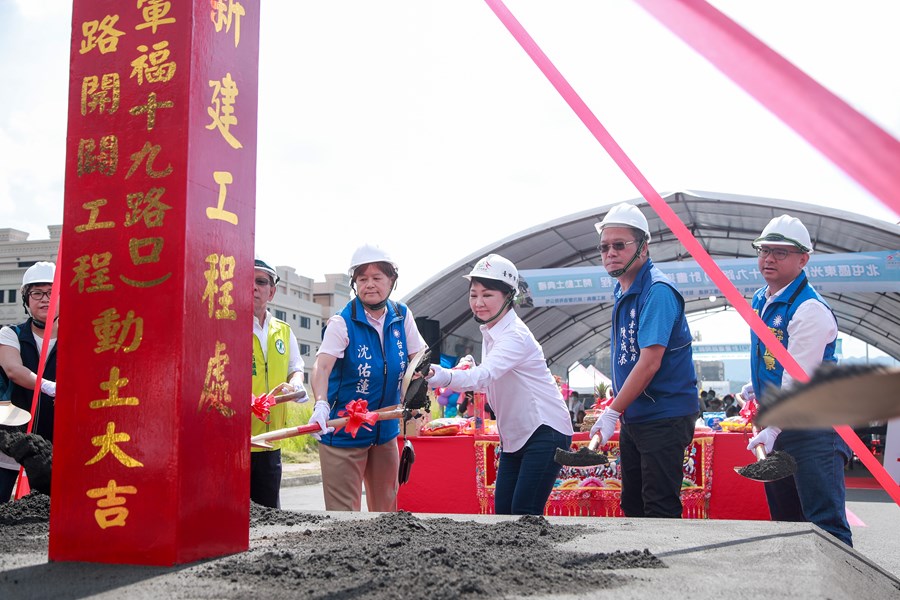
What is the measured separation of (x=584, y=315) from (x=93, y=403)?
74.0ft

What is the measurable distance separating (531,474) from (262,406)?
1412 mm

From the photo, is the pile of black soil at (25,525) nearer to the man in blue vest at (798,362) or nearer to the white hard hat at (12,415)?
the white hard hat at (12,415)

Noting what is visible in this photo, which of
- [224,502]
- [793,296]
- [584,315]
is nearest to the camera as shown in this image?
[224,502]

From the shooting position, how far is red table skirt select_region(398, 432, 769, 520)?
6.10 meters

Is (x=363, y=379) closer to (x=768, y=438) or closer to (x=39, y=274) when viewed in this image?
(x=768, y=438)

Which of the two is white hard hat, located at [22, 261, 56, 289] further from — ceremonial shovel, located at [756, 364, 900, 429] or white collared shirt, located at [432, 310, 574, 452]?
ceremonial shovel, located at [756, 364, 900, 429]

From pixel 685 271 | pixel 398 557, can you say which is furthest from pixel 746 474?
pixel 685 271

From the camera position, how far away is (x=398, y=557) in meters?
2.01

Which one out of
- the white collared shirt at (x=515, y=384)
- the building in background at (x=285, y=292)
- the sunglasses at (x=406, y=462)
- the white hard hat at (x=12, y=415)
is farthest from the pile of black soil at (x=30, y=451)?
the building in background at (x=285, y=292)

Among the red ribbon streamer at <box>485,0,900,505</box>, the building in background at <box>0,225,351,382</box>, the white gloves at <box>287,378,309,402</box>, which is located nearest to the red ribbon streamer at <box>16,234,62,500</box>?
the white gloves at <box>287,378,309,402</box>

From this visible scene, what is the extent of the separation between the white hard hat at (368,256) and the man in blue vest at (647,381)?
3.71 ft

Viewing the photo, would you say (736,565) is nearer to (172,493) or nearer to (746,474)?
(746,474)

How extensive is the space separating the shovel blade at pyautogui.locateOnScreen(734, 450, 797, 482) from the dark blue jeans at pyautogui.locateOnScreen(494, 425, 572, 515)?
88 cm

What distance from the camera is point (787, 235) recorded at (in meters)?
3.53
